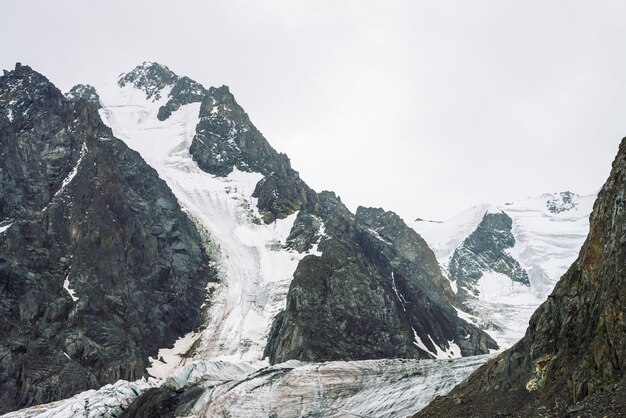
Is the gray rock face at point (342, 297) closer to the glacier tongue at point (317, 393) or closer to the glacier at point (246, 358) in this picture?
the glacier at point (246, 358)

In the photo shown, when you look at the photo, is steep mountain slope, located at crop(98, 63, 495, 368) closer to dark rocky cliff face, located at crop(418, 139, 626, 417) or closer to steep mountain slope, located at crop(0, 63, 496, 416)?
steep mountain slope, located at crop(0, 63, 496, 416)

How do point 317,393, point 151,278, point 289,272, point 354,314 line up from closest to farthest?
point 317,393 < point 354,314 < point 151,278 < point 289,272

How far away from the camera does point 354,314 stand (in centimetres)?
10262

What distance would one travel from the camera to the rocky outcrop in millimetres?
94375

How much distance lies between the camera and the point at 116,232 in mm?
110500

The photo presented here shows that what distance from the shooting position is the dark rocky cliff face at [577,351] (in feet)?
63.0

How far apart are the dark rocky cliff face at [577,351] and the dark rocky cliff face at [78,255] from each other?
66.3 m

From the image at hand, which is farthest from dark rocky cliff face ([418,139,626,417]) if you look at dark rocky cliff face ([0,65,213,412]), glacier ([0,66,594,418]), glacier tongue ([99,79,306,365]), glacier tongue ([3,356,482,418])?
glacier tongue ([99,79,306,365])

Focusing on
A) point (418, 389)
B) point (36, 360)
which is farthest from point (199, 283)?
point (418, 389)

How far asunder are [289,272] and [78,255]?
43.6 metres

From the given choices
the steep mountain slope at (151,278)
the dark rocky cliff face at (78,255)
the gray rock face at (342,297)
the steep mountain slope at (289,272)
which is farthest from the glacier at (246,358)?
the dark rocky cliff face at (78,255)

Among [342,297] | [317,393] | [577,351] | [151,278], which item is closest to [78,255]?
[151,278]

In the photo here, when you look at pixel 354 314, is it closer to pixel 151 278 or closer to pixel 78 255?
pixel 151 278

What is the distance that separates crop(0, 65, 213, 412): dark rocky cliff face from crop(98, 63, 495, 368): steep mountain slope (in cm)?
1014
